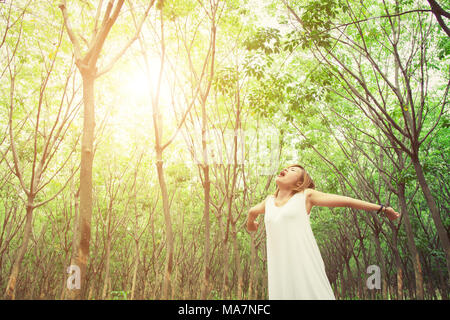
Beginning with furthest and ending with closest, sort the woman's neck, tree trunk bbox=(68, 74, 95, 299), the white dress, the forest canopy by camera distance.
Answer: the forest canopy
tree trunk bbox=(68, 74, 95, 299)
the woman's neck
the white dress

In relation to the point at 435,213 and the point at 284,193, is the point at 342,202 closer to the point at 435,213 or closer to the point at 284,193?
the point at 284,193

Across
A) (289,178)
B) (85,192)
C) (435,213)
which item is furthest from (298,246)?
(435,213)

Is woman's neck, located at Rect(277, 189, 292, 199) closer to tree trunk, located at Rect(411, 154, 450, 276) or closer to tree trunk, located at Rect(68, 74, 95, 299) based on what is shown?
tree trunk, located at Rect(68, 74, 95, 299)

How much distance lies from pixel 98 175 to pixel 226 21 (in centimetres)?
949

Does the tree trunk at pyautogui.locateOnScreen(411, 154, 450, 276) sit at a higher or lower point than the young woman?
higher

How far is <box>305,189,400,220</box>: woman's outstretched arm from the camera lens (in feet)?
7.14

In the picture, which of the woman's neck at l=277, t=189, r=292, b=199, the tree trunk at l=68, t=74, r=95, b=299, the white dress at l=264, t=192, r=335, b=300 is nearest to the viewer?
the white dress at l=264, t=192, r=335, b=300

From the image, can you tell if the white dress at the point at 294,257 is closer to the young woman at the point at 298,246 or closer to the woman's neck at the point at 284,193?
the young woman at the point at 298,246

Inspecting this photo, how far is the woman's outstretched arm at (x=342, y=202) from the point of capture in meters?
2.18

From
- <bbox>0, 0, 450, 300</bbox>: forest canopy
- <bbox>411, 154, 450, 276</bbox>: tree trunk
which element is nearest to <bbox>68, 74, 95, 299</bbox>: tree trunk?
<bbox>0, 0, 450, 300</bbox>: forest canopy

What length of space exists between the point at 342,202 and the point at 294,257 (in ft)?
1.64

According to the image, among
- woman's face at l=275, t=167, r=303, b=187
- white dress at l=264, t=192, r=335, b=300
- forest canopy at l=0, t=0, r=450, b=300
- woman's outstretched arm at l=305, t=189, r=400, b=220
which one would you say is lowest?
white dress at l=264, t=192, r=335, b=300

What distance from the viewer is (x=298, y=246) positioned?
2.18m
